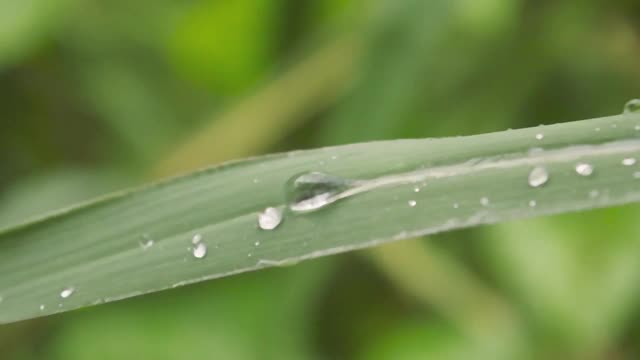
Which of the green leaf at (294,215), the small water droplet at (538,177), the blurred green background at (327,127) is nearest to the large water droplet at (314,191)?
the green leaf at (294,215)

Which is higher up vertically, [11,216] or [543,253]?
[11,216]

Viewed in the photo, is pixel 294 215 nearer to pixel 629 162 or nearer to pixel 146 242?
pixel 146 242

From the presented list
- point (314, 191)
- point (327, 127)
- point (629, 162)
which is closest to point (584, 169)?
point (629, 162)

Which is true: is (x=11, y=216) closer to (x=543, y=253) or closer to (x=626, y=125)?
(x=543, y=253)

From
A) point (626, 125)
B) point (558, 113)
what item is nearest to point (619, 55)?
point (558, 113)

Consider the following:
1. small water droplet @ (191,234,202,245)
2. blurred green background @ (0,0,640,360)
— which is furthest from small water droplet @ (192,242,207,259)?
blurred green background @ (0,0,640,360)

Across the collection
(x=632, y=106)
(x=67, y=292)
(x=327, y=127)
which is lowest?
(x=67, y=292)

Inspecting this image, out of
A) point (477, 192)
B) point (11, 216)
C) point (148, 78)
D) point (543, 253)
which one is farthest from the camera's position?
point (148, 78)
